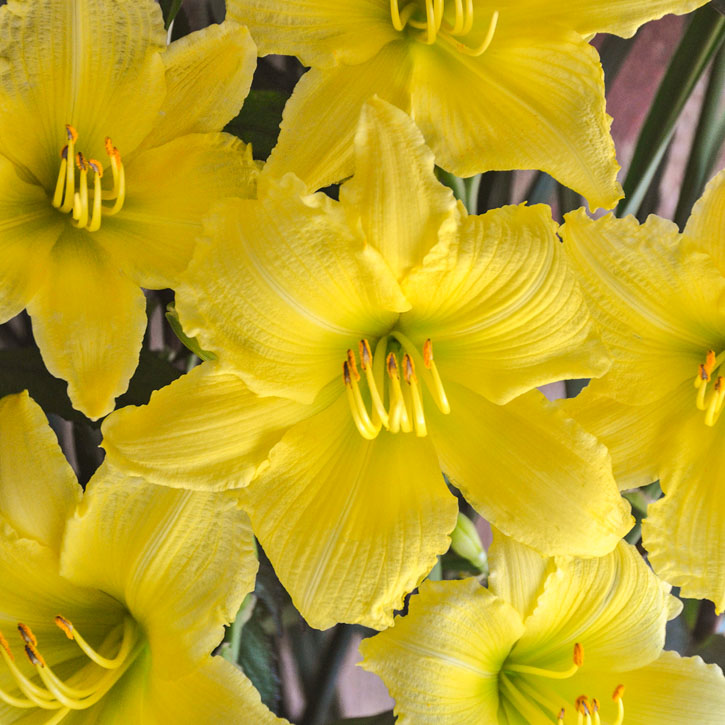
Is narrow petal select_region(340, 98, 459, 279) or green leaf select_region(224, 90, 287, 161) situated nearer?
narrow petal select_region(340, 98, 459, 279)

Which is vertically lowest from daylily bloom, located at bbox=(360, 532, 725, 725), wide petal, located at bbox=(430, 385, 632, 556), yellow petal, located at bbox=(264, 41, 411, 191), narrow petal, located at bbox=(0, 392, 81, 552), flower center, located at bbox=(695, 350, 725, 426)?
daylily bloom, located at bbox=(360, 532, 725, 725)

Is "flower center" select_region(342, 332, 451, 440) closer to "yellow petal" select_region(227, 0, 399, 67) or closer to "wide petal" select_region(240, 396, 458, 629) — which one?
"wide petal" select_region(240, 396, 458, 629)

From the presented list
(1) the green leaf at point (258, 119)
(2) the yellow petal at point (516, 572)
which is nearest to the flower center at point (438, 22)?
(1) the green leaf at point (258, 119)

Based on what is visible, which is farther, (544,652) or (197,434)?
(544,652)

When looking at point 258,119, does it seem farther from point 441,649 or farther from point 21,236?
point 441,649

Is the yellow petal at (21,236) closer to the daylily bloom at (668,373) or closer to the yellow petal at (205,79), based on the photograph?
the yellow petal at (205,79)

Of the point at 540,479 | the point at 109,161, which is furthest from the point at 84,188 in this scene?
the point at 540,479

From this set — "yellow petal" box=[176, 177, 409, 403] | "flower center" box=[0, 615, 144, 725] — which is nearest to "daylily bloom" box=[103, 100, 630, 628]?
"yellow petal" box=[176, 177, 409, 403]
